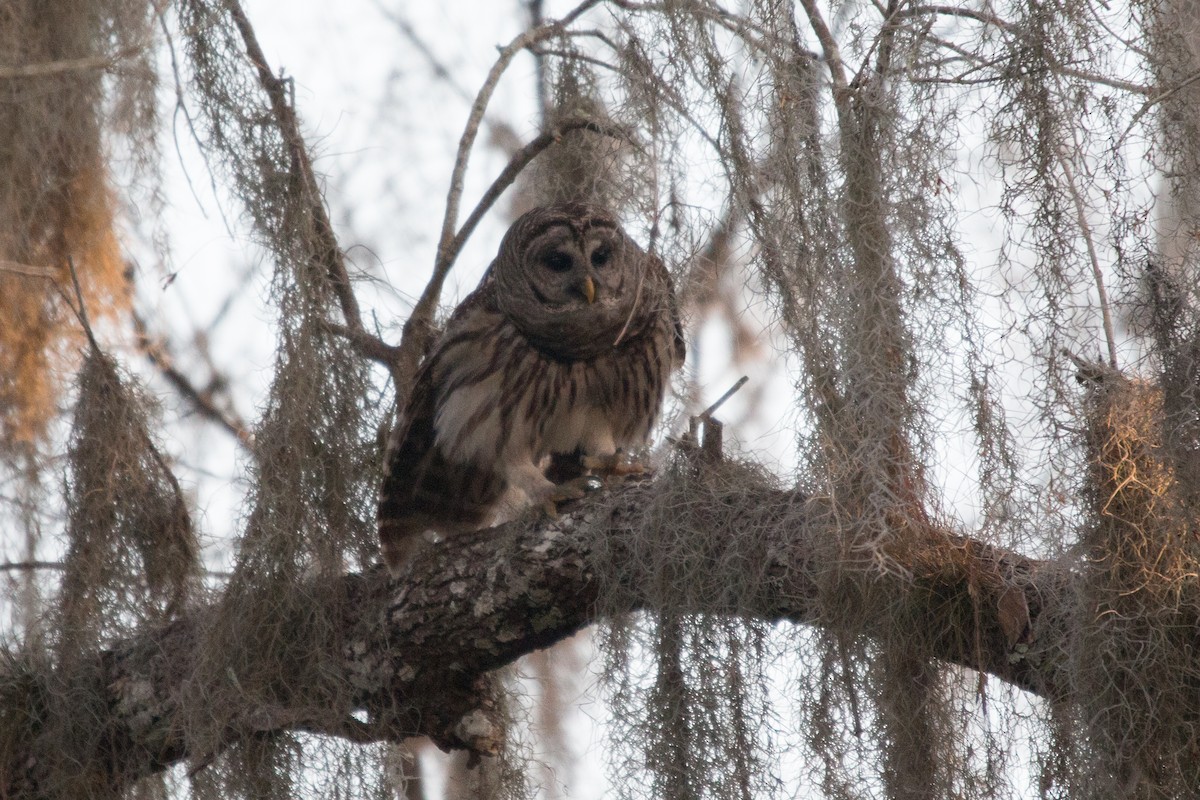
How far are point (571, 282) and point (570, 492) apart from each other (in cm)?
100

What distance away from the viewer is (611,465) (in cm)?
439

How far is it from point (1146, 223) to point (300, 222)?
2.41m

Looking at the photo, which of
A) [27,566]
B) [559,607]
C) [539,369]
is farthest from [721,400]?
[27,566]

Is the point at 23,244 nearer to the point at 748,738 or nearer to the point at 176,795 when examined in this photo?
the point at 176,795

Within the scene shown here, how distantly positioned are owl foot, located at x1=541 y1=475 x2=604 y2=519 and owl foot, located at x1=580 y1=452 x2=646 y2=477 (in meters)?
0.20

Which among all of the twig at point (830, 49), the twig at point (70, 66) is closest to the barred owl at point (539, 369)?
the twig at point (70, 66)

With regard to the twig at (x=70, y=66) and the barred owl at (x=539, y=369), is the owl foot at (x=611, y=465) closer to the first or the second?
the barred owl at (x=539, y=369)

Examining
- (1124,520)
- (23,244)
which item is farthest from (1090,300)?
(23,244)

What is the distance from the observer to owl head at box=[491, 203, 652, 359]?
4.60 m

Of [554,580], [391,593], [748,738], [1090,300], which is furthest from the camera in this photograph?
[391,593]

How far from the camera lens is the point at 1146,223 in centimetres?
245

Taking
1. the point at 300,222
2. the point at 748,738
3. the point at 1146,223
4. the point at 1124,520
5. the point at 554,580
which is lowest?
the point at 748,738

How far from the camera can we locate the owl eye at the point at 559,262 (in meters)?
4.66

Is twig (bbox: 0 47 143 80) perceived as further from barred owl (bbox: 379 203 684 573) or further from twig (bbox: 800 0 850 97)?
twig (bbox: 800 0 850 97)
